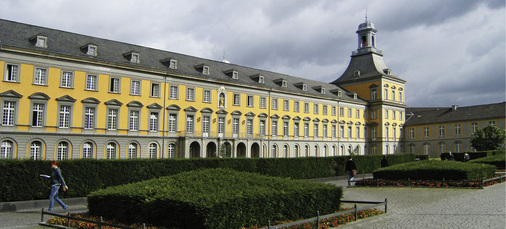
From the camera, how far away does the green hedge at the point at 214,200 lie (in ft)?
30.2

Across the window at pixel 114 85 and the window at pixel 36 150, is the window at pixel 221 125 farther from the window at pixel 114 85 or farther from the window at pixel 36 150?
the window at pixel 36 150

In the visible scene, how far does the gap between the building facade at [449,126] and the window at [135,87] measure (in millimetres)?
54668

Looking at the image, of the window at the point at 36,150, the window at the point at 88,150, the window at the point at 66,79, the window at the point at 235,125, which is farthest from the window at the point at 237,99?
the window at the point at 36,150

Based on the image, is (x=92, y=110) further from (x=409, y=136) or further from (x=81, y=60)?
(x=409, y=136)

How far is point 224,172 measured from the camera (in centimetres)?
1267

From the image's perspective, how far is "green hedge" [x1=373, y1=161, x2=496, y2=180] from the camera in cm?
2245

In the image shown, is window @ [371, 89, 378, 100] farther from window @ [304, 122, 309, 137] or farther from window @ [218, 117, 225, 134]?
window @ [218, 117, 225, 134]

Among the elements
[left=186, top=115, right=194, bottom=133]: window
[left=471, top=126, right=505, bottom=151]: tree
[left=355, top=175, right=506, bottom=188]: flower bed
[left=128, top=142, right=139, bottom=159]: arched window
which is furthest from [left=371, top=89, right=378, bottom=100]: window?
[left=355, top=175, right=506, bottom=188]: flower bed

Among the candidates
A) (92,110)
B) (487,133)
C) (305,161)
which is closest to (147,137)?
(92,110)

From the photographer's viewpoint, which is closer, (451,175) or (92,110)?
(451,175)

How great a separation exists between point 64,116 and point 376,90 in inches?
2039

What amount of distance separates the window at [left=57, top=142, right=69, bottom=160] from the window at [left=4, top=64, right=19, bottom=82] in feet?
21.6

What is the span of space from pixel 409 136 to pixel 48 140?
6338 centimetres

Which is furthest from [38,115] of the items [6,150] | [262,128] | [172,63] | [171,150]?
[262,128]
